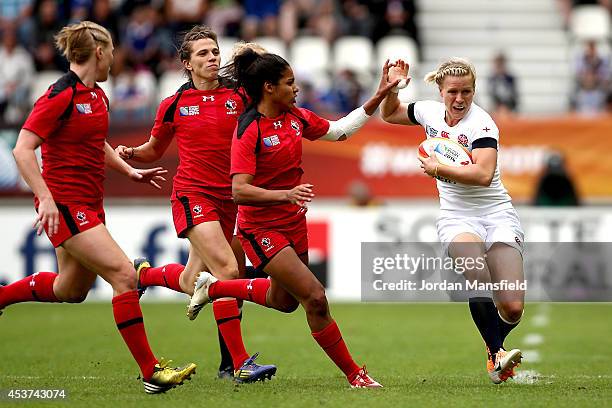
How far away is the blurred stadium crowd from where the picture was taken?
1966 centimetres

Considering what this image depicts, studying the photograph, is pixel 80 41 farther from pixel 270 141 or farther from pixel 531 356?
pixel 531 356

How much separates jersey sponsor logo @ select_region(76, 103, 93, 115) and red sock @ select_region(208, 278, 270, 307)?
4.98 ft

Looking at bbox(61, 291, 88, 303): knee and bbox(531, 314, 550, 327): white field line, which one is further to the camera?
bbox(531, 314, 550, 327): white field line

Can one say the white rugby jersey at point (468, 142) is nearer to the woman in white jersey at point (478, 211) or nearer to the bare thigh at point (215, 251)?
the woman in white jersey at point (478, 211)

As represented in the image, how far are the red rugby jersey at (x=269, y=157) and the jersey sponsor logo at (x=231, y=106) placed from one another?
787 millimetres

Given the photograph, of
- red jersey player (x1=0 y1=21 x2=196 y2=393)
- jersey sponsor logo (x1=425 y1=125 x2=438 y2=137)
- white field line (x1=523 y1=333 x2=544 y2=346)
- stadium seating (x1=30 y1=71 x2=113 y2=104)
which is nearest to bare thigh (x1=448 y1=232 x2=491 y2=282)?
jersey sponsor logo (x1=425 y1=125 x2=438 y2=137)

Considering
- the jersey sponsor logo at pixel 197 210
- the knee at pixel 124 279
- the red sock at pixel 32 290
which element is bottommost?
the red sock at pixel 32 290

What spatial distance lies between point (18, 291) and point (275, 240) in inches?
85.9

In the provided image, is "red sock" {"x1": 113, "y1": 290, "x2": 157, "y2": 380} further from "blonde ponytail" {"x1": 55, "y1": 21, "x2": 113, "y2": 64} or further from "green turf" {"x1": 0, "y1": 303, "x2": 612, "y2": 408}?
"blonde ponytail" {"x1": 55, "y1": 21, "x2": 113, "y2": 64}

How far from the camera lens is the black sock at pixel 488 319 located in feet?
27.5

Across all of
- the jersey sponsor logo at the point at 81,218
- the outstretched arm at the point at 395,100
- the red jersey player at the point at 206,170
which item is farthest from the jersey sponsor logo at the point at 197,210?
the outstretched arm at the point at 395,100

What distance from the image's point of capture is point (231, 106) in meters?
8.98

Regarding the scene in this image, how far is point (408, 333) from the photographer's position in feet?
43.8

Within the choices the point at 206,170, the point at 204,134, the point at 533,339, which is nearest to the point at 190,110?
the point at 204,134
